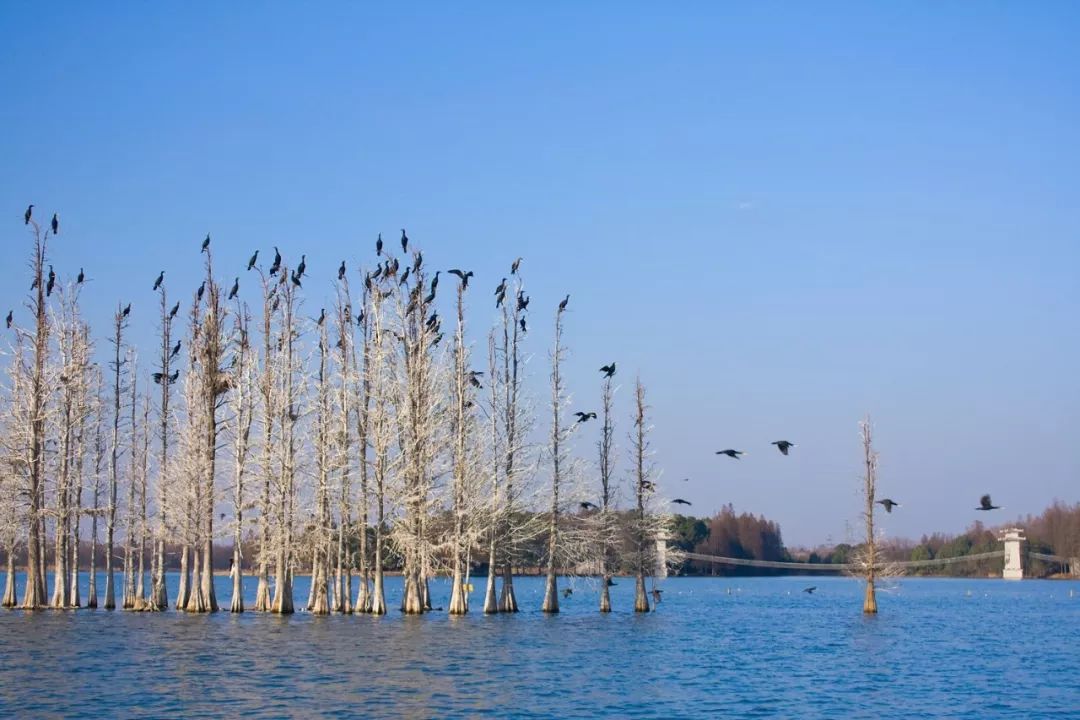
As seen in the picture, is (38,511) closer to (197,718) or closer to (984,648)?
(197,718)

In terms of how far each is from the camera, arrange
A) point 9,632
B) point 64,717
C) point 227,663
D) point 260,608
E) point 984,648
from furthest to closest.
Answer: point 260,608
point 984,648
point 9,632
point 227,663
point 64,717

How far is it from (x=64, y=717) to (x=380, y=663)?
12654 mm

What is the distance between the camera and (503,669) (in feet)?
118

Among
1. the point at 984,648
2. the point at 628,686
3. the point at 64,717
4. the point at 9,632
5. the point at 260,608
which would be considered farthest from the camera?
the point at 260,608

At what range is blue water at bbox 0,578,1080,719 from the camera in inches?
1126

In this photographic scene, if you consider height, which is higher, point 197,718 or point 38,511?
point 38,511

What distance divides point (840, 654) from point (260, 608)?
95.4ft

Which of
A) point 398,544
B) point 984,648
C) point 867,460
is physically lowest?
point 984,648

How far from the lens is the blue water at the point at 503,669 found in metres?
28.6

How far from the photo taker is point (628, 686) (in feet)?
110

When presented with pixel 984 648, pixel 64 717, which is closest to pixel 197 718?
pixel 64 717

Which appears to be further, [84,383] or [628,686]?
[84,383]

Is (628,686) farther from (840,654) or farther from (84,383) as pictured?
(84,383)

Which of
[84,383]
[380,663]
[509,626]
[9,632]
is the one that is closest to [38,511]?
[84,383]
